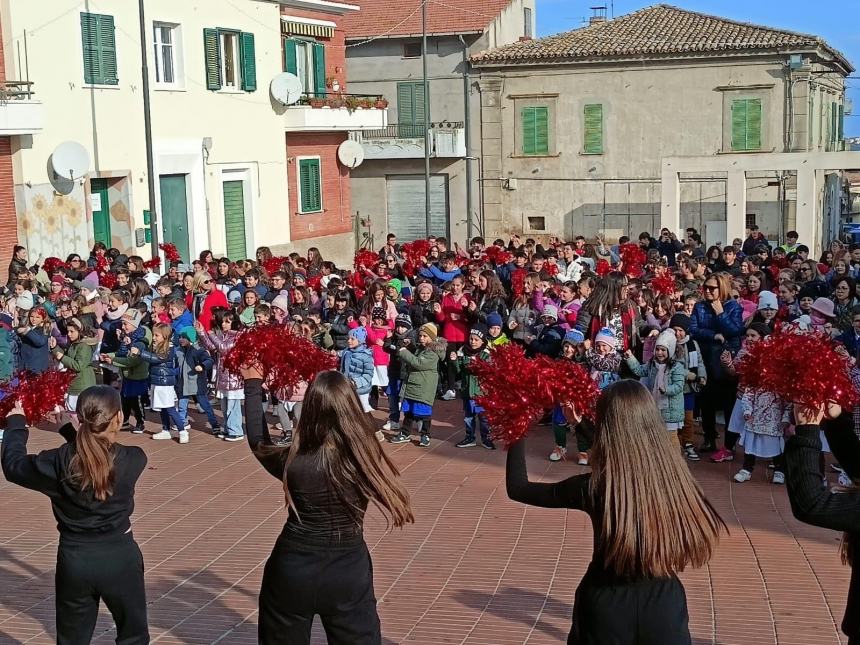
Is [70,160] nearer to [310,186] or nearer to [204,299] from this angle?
[204,299]

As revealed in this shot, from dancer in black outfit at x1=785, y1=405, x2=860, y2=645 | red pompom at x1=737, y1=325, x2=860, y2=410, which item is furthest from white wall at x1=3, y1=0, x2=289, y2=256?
dancer in black outfit at x1=785, y1=405, x2=860, y2=645

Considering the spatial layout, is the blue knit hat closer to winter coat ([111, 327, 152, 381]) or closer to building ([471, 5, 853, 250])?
winter coat ([111, 327, 152, 381])

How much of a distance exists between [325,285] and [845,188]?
112 ft

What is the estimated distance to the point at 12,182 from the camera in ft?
71.9

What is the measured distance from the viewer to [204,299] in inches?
601

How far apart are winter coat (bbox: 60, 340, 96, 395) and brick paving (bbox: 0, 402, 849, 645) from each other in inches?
64.5

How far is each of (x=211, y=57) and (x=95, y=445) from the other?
902 inches

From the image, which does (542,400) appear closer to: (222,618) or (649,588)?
(649,588)

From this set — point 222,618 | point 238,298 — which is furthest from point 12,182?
point 222,618

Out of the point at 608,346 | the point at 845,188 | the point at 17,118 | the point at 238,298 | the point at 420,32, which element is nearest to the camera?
the point at 608,346

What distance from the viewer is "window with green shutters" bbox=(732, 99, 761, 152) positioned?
3606 centimetres

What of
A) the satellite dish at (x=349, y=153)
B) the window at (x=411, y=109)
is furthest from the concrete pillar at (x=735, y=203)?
the window at (x=411, y=109)

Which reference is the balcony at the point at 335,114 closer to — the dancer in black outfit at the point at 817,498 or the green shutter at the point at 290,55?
the green shutter at the point at 290,55

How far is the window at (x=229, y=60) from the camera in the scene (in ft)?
88.1
